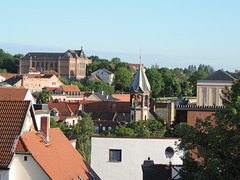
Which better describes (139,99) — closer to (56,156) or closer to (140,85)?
(140,85)

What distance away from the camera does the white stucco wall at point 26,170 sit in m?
17.0

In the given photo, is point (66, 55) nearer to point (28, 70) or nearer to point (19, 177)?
point (28, 70)

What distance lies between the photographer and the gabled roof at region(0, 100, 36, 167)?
55.0 ft

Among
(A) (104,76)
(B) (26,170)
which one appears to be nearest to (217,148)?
(B) (26,170)

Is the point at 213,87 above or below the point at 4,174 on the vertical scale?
above

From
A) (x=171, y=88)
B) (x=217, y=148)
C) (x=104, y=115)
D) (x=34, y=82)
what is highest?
(x=217, y=148)

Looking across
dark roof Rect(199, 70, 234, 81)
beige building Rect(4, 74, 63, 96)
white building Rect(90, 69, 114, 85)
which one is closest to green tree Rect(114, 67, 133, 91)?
white building Rect(90, 69, 114, 85)

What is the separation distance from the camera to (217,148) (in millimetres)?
15055

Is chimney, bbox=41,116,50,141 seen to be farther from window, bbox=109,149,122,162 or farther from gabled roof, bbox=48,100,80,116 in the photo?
gabled roof, bbox=48,100,80,116

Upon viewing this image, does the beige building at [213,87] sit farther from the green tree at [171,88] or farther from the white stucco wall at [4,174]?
the green tree at [171,88]

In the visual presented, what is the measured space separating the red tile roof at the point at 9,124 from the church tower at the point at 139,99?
66.6m

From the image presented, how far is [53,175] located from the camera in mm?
17422

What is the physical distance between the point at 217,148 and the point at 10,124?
630cm

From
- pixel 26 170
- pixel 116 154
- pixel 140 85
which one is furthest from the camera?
pixel 140 85
